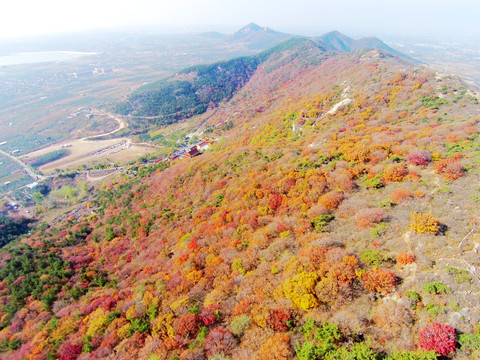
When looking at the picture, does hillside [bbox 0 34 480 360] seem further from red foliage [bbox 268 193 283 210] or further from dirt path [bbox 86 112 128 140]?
dirt path [bbox 86 112 128 140]

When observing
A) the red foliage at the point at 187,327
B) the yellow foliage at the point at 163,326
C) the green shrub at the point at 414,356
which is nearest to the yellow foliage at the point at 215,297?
the red foliage at the point at 187,327

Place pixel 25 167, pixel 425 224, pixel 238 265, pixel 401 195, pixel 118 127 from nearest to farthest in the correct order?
pixel 425 224
pixel 238 265
pixel 401 195
pixel 25 167
pixel 118 127

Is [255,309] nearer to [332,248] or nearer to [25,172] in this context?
[332,248]

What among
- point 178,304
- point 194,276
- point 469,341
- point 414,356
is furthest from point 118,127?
point 469,341

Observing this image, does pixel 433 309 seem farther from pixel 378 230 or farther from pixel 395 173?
pixel 395 173

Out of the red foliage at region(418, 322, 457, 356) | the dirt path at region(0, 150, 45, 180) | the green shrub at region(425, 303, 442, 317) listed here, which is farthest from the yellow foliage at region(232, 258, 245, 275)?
the dirt path at region(0, 150, 45, 180)
